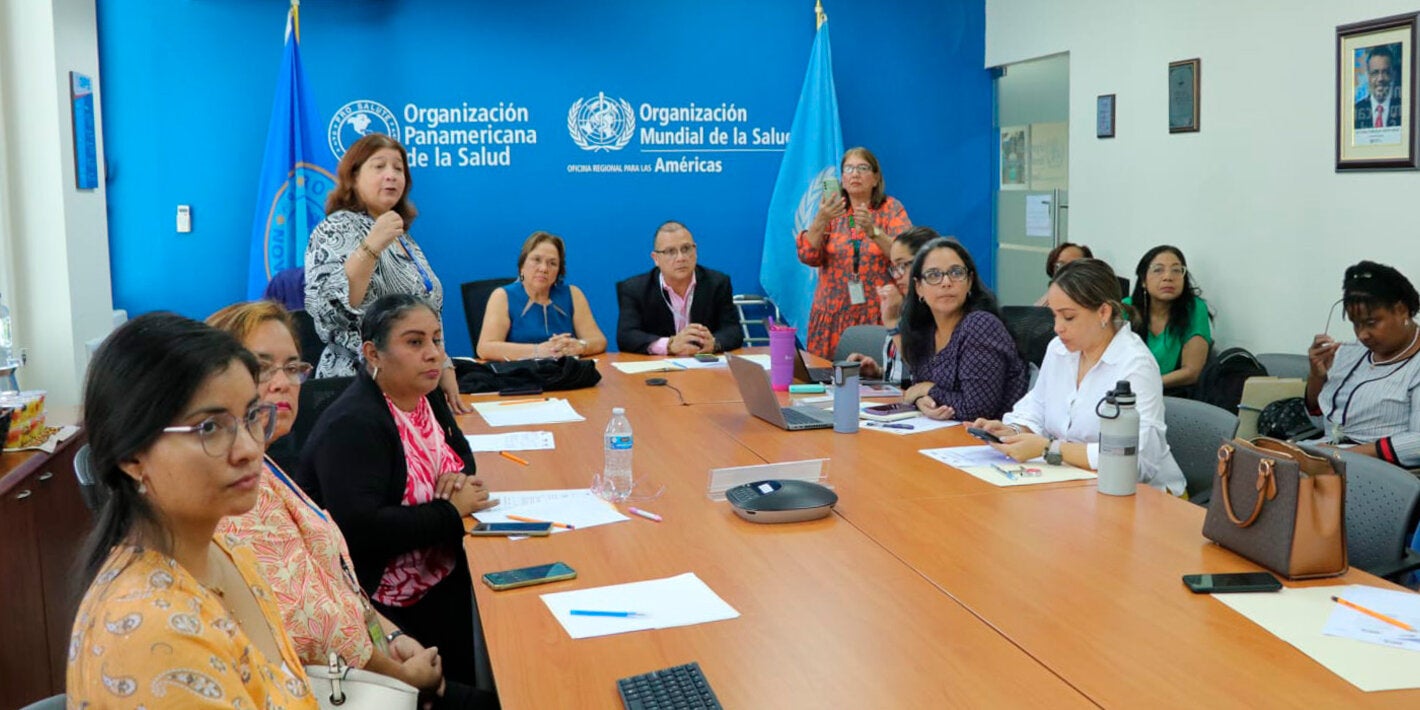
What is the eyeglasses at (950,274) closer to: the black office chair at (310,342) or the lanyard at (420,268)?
the lanyard at (420,268)

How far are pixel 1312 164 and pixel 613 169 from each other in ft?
12.4

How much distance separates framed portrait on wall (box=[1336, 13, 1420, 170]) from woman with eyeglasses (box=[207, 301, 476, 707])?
4.06 meters

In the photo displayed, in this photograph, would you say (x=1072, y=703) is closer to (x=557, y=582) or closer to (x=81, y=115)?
(x=557, y=582)

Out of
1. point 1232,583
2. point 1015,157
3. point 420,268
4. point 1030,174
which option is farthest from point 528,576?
point 1015,157

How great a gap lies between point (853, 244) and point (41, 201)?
12.5 feet

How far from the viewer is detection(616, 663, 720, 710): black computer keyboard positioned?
1.79 m

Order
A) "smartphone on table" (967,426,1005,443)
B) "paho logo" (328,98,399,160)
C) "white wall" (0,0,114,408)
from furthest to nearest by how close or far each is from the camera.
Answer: "paho logo" (328,98,399,160) < "white wall" (0,0,114,408) < "smartphone on table" (967,426,1005,443)

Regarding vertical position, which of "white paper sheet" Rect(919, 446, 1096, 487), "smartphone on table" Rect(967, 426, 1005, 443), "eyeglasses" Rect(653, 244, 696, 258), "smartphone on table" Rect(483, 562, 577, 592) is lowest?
"smartphone on table" Rect(483, 562, 577, 592)

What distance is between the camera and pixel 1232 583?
2.27 metres

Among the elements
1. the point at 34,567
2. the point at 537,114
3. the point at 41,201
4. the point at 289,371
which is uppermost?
the point at 537,114

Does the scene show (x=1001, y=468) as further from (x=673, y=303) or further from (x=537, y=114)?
(x=537, y=114)

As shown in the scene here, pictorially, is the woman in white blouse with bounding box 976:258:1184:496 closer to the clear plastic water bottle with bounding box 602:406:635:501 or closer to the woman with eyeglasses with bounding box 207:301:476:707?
the clear plastic water bottle with bounding box 602:406:635:501

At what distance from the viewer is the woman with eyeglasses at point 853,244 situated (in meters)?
6.15

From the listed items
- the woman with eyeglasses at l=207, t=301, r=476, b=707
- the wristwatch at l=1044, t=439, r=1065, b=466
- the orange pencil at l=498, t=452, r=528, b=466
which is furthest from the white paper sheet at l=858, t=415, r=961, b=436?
the woman with eyeglasses at l=207, t=301, r=476, b=707
